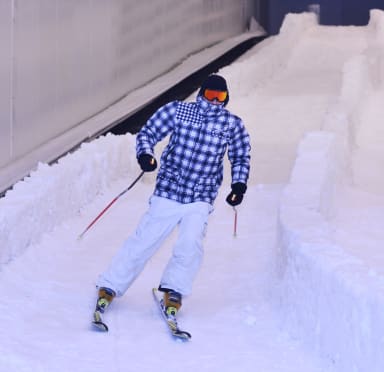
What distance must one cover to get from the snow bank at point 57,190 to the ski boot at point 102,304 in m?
1.19

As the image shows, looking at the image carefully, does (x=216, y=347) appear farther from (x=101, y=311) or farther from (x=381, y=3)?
(x=381, y=3)

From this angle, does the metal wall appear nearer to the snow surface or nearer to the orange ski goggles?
the snow surface

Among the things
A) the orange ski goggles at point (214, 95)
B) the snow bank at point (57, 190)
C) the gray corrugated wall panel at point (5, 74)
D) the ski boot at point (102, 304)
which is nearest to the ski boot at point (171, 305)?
the ski boot at point (102, 304)

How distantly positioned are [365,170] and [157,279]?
17.8 feet

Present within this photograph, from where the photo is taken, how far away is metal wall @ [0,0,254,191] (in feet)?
35.4

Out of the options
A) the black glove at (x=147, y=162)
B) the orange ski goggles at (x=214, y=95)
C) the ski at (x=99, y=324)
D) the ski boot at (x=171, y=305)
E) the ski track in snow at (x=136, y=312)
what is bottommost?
the ski track in snow at (x=136, y=312)

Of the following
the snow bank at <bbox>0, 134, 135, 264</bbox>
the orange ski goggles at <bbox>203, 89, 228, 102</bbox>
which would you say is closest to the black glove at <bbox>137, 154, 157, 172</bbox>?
the orange ski goggles at <bbox>203, 89, 228, 102</bbox>

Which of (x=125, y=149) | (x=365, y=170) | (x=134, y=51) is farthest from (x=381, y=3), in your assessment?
(x=125, y=149)

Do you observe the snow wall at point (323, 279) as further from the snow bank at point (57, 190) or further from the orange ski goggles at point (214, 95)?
the snow bank at point (57, 190)

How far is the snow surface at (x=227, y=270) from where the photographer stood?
580cm

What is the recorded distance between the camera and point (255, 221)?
9445 millimetres

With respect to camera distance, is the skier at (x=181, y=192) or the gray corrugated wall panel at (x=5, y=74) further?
the gray corrugated wall panel at (x=5, y=74)

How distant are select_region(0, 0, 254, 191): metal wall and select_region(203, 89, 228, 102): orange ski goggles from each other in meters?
4.17

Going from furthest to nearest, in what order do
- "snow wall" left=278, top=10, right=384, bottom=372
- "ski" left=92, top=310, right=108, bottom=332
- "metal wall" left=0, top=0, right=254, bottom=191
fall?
"metal wall" left=0, top=0, right=254, bottom=191 < "ski" left=92, top=310, right=108, bottom=332 < "snow wall" left=278, top=10, right=384, bottom=372
